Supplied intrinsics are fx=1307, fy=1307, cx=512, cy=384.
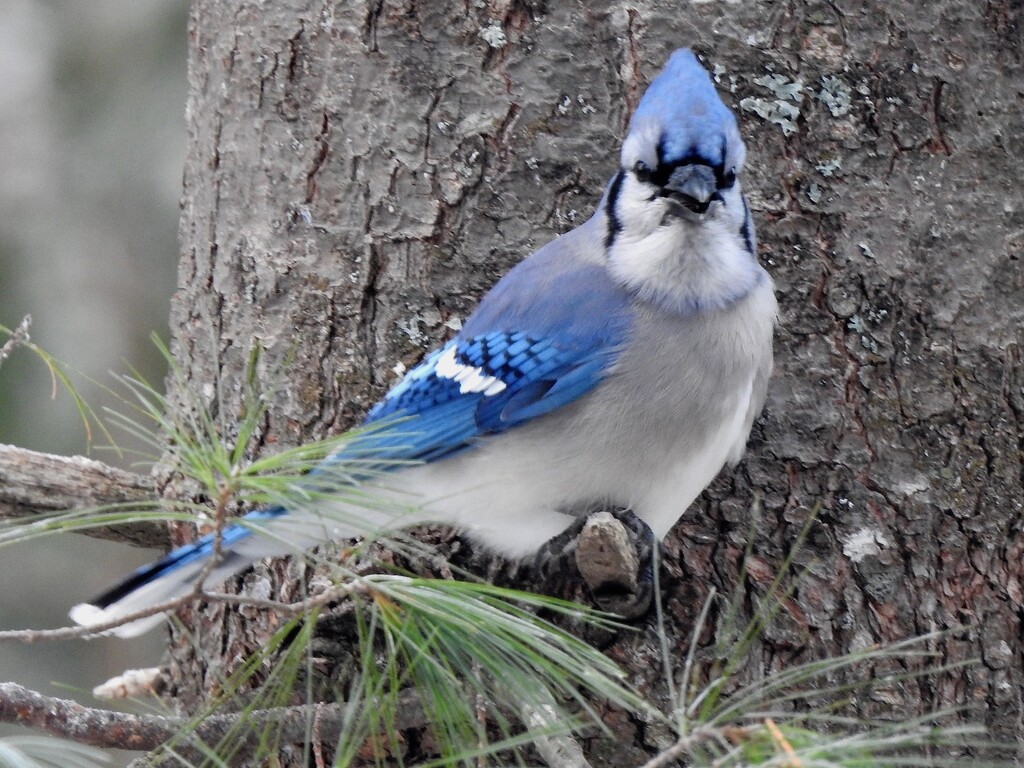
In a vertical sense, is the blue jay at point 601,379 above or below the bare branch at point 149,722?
above

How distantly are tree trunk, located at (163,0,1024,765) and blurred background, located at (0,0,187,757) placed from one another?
183cm

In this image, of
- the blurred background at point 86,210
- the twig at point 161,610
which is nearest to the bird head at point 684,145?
the twig at point 161,610

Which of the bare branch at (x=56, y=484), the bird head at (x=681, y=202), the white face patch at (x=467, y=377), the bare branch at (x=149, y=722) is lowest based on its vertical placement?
the bare branch at (x=149, y=722)

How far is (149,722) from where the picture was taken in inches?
51.9

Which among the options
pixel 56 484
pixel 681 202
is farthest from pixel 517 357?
pixel 56 484

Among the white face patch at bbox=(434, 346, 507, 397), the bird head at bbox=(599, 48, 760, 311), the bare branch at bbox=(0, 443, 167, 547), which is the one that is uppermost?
the bird head at bbox=(599, 48, 760, 311)

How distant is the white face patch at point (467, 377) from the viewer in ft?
Result: 5.24

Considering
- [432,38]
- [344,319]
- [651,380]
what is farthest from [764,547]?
[432,38]

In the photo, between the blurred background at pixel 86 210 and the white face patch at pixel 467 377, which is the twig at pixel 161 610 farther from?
the blurred background at pixel 86 210

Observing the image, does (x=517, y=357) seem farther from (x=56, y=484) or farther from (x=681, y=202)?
(x=56, y=484)

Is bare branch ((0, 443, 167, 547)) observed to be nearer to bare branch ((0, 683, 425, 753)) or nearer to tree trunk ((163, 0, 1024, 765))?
tree trunk ((163, 0, 1024, 765))

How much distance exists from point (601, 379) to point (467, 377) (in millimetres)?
165

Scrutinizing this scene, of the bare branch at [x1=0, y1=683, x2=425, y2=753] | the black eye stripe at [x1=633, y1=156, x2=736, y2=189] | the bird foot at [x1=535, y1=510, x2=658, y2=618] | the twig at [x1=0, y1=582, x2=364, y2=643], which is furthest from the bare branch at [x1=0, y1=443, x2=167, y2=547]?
the black eye stripe at [x1=633, y1=156, x2=736, y2=189]

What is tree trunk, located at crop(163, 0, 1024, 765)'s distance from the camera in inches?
62.1
